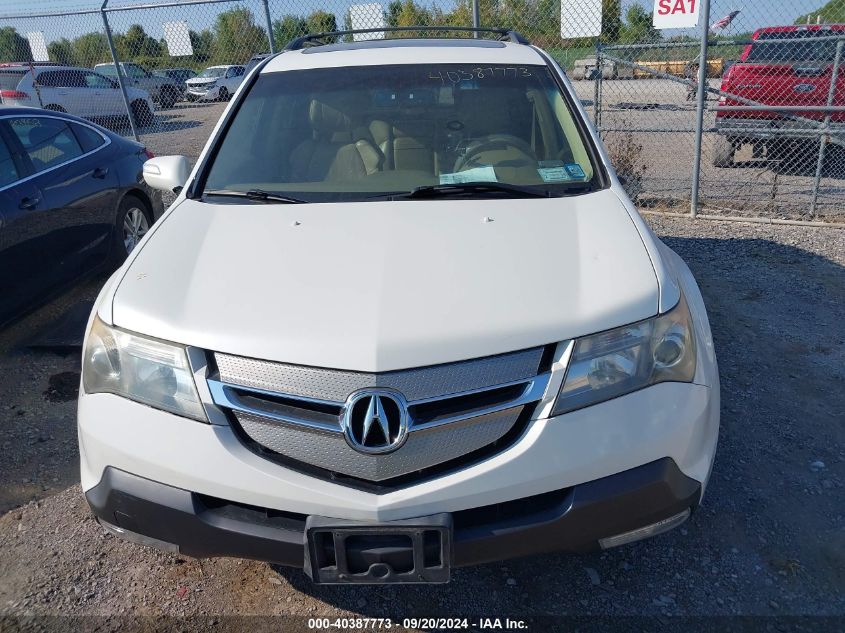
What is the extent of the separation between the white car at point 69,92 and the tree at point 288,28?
5.51 meters

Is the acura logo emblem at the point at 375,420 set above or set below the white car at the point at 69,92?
below

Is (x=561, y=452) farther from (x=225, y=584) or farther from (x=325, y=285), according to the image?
(x=225, y=584)

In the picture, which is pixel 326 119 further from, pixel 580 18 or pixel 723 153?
pixel 723 153

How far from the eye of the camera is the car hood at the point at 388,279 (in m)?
1.88

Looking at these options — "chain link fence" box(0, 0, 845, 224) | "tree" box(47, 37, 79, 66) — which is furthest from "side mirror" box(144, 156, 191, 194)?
"tree" box(47, 37, 79, 66)

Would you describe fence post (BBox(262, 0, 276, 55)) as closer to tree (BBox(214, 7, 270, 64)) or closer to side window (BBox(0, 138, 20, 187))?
tree (BBox(214, 7, 270, 64))

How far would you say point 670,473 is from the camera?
1935 millimetres

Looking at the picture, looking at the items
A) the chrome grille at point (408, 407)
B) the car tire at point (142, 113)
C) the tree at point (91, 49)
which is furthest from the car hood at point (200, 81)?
the chrome grille at point (408, 407)

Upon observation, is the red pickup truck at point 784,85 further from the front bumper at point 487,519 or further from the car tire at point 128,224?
the front bumper at point 487,519

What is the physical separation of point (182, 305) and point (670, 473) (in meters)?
1.55

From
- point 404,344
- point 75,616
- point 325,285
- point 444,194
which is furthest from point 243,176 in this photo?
point 75,616

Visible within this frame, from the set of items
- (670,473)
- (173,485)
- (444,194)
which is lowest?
(670,473)

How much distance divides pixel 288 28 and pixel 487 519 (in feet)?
30.4

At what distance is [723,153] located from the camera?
8.38 metres
